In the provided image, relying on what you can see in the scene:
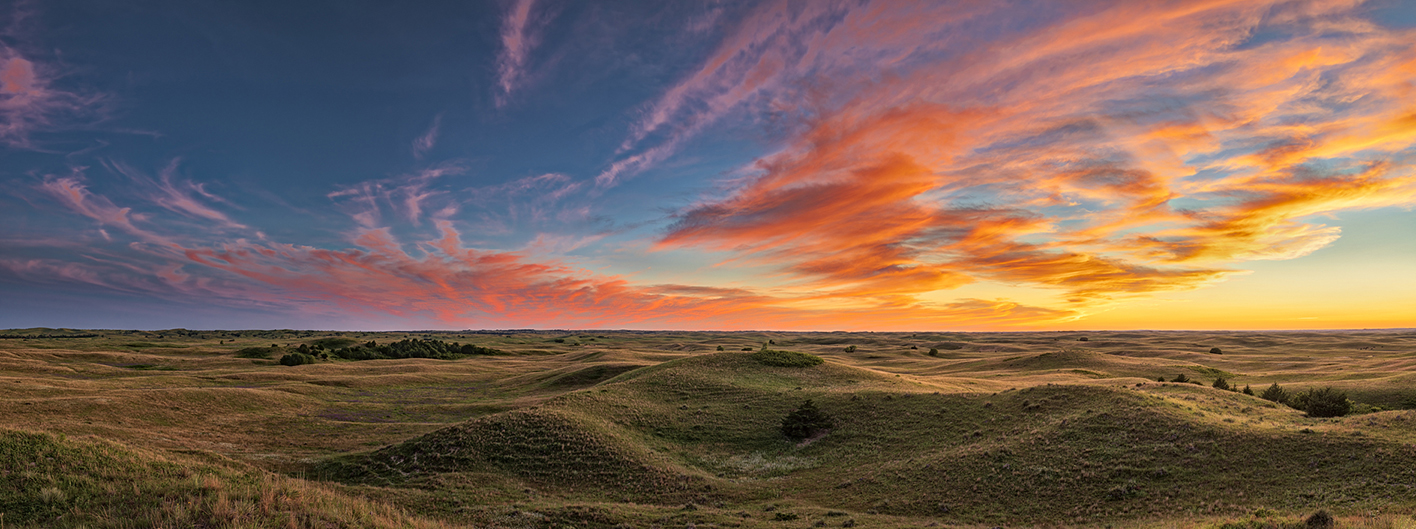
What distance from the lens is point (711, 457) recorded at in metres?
31.3

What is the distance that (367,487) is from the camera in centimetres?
2403

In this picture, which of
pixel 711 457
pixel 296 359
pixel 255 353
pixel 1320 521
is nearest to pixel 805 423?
pixel 711 457

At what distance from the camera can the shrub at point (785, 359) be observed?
55.2 metres

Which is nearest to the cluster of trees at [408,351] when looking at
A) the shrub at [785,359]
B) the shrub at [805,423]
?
the shrub at [785,359]

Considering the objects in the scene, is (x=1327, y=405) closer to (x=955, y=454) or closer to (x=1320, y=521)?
(x=955, y=454)

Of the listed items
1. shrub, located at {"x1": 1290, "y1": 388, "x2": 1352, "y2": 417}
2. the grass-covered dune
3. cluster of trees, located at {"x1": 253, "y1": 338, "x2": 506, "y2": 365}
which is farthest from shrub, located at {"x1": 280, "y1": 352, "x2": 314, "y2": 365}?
shrub, located at {"x1": 1290, "y1": 388, "x2": 1352, "y2": 417}

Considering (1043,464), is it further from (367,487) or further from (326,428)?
(326,428)

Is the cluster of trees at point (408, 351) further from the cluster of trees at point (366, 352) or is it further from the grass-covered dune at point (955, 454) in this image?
the grass-covered dune at point (955, 454)

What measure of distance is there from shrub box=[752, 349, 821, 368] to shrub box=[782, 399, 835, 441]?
19.7 metres

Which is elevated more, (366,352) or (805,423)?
(366,352)

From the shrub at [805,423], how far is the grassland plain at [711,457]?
3.01 ft

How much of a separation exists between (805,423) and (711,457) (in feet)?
22.2

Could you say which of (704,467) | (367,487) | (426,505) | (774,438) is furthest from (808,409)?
(367,487)

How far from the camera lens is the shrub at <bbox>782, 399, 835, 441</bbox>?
110 feet
